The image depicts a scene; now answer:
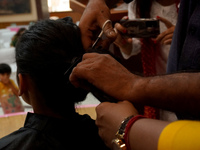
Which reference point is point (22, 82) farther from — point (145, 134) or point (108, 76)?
point (145, 134)

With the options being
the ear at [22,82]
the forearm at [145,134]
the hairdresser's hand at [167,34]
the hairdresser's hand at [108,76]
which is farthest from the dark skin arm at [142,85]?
the hairdresser's hand at [167,34]

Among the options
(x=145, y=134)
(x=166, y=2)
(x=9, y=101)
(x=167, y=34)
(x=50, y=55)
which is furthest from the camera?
(x=9, y=101)

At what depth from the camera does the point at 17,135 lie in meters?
1.00

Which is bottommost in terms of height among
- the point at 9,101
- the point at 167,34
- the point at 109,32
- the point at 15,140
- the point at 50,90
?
the point at 9,101

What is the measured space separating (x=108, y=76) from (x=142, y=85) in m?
0.10

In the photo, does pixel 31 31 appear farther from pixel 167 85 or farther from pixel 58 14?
pixel 58 14

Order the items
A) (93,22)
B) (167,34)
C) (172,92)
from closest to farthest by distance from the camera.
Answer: (172,92)
(93,22)
(167,34)

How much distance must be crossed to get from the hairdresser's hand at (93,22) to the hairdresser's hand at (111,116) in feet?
1.36

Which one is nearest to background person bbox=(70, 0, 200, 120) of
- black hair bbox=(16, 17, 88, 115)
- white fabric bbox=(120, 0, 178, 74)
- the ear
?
black hair bbox=(16, 17, 88, 115)

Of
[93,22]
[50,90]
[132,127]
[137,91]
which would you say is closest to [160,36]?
[93,22]

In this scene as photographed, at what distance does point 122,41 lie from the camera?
5.73ft

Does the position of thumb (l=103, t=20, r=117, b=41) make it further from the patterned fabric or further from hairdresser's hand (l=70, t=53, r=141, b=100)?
the patterned fabric

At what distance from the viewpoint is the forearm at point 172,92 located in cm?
68

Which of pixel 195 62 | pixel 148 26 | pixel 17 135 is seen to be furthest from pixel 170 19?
pixel 17 135
